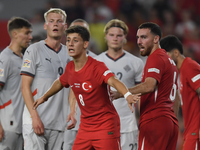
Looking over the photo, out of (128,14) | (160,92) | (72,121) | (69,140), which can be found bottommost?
(69,140)

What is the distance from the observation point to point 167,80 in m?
4.53

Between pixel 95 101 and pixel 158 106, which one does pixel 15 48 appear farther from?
pixel 158 106

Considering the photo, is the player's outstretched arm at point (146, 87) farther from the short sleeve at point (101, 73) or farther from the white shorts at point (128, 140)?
the white shorts at point (128, 140)

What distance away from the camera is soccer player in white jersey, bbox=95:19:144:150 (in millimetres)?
5656

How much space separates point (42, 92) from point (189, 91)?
2297mm

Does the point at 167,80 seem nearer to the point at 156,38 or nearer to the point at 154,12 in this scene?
the point at 156,38

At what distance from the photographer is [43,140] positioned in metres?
4.89

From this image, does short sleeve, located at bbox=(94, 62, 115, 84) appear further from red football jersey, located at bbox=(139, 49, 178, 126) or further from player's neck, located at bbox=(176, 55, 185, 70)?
player's neck, located at bbox=(176, 55, 185, 70)

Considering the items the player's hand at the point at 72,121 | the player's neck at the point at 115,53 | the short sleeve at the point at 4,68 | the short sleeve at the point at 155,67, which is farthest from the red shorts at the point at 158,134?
the short sleeve at the point at 4,68

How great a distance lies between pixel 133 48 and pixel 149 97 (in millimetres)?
6310

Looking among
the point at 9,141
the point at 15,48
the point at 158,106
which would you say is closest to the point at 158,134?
the point at 158,106

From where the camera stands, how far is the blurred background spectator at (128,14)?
10883 millimetres

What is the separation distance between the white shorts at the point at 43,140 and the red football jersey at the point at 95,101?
2.76 ft

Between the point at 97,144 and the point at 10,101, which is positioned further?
the point at 10,101
